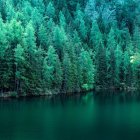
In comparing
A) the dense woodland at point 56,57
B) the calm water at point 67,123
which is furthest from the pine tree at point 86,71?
the calm water at point 67,123

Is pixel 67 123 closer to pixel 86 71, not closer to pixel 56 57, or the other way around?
pixel 56 57

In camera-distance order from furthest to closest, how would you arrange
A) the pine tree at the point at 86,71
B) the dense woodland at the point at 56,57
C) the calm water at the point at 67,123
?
the pine tree at the point at 86,71, the dense woodland at the point at 56,57, the calm water at the point at 67,123

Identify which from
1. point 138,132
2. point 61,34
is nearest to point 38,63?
point 61,34

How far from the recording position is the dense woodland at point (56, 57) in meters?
98.0

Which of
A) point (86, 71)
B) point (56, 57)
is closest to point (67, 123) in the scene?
point (56, 57)

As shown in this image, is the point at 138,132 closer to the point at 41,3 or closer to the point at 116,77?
the point at 116,77

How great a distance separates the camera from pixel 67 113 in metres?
67.7

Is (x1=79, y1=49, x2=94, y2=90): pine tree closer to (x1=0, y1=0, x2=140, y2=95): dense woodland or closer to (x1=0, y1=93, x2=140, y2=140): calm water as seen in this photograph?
(x1=0, y1=0, x2=140, y2=95): dense woodland

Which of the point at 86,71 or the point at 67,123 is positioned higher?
the point at 86,71

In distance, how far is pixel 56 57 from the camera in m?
112

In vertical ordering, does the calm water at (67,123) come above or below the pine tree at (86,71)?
below

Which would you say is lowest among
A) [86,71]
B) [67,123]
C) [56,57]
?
[67,123]

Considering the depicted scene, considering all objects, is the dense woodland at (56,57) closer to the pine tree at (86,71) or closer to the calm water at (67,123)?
the pine tree at (86,71)

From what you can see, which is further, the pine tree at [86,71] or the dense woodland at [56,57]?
the pine tree at [86,71]
